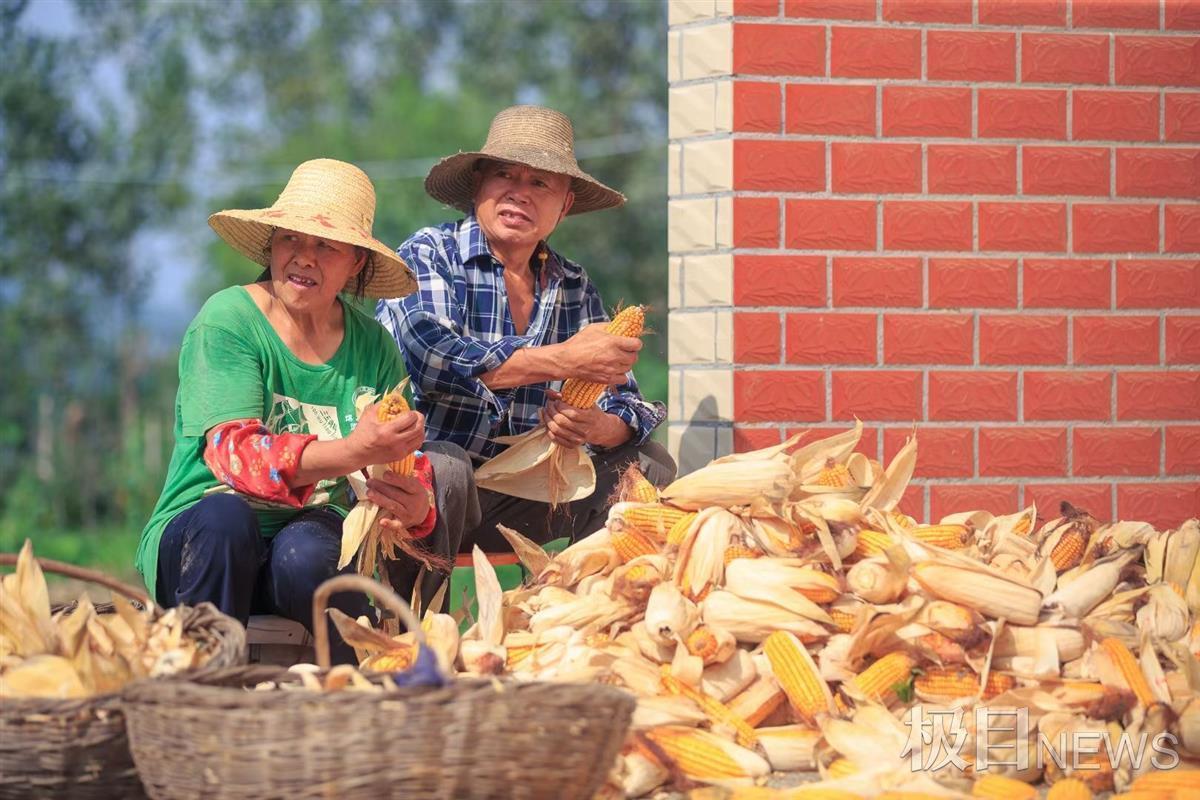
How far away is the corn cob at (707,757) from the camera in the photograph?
320 centimetres

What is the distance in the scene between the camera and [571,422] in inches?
179

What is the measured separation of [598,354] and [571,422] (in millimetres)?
278

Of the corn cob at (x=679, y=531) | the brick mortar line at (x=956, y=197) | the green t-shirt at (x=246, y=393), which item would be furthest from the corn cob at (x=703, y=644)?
the brick mortar line at (x=956, y=197)

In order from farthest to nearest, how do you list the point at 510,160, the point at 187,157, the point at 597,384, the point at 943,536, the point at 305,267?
the point at 187,157 → the point at 510,160 → the point at 597,384 → the point at 305,267 → the point at 943,536

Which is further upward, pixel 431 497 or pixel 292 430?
pixel 292 430

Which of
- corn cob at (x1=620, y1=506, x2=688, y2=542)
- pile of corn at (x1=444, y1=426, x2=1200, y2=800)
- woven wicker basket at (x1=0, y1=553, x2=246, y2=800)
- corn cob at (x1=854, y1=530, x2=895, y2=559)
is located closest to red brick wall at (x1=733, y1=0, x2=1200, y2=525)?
pile of corn at (x1=444, y1=426, x2=1200, y2=800)

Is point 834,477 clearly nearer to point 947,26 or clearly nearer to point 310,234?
point 310,234

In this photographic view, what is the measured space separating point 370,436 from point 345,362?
0.59 m

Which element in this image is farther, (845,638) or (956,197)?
(956,197)

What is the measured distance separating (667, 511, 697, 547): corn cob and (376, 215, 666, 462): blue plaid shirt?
86 centimetres

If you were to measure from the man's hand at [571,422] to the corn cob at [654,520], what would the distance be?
628mm

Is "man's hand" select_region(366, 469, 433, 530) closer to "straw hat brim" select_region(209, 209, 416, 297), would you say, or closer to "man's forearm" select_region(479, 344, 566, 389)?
"man's forearm" select_region(479, 344, 566, 389)

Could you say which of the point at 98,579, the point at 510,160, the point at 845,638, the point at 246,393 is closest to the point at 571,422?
the point at 510,160

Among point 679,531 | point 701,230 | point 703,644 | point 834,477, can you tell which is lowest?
point 703,644
